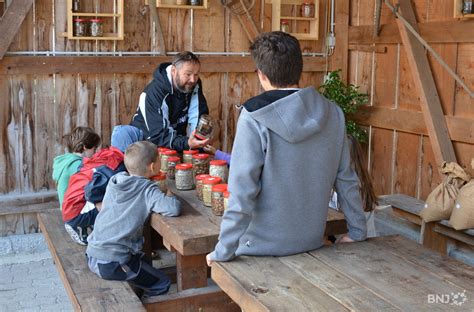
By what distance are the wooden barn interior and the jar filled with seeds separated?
195 centimetres

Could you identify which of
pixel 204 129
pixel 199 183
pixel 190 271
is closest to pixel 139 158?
pixel 199 183

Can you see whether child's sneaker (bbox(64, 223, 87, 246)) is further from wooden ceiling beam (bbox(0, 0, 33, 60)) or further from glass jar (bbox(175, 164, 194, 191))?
wooden ceiling beam (bbox(0, 0, 33, 60))

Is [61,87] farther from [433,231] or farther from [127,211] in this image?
[433,231]

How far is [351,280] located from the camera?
1950mm

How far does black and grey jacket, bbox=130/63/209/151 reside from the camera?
4176 mm

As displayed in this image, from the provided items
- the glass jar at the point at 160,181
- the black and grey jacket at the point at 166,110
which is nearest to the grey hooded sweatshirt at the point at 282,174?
the glass jar at the point at 160,181

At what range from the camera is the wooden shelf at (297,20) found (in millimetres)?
5477

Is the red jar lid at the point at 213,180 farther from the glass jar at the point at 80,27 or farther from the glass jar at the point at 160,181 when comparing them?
the glass jar at the point at 80,27

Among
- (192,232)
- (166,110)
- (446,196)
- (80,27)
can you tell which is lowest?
(446,196)

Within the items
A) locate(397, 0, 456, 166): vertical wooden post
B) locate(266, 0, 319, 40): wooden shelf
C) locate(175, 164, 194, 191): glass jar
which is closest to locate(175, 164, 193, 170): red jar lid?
locate(175, 164, 194, 191): glass jar

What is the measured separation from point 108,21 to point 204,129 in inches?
69.9

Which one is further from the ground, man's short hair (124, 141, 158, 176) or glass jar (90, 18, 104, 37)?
glass jar (90, 18, 104, 37)

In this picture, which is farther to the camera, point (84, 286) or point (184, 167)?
point (184, 167)

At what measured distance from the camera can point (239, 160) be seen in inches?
81.9
